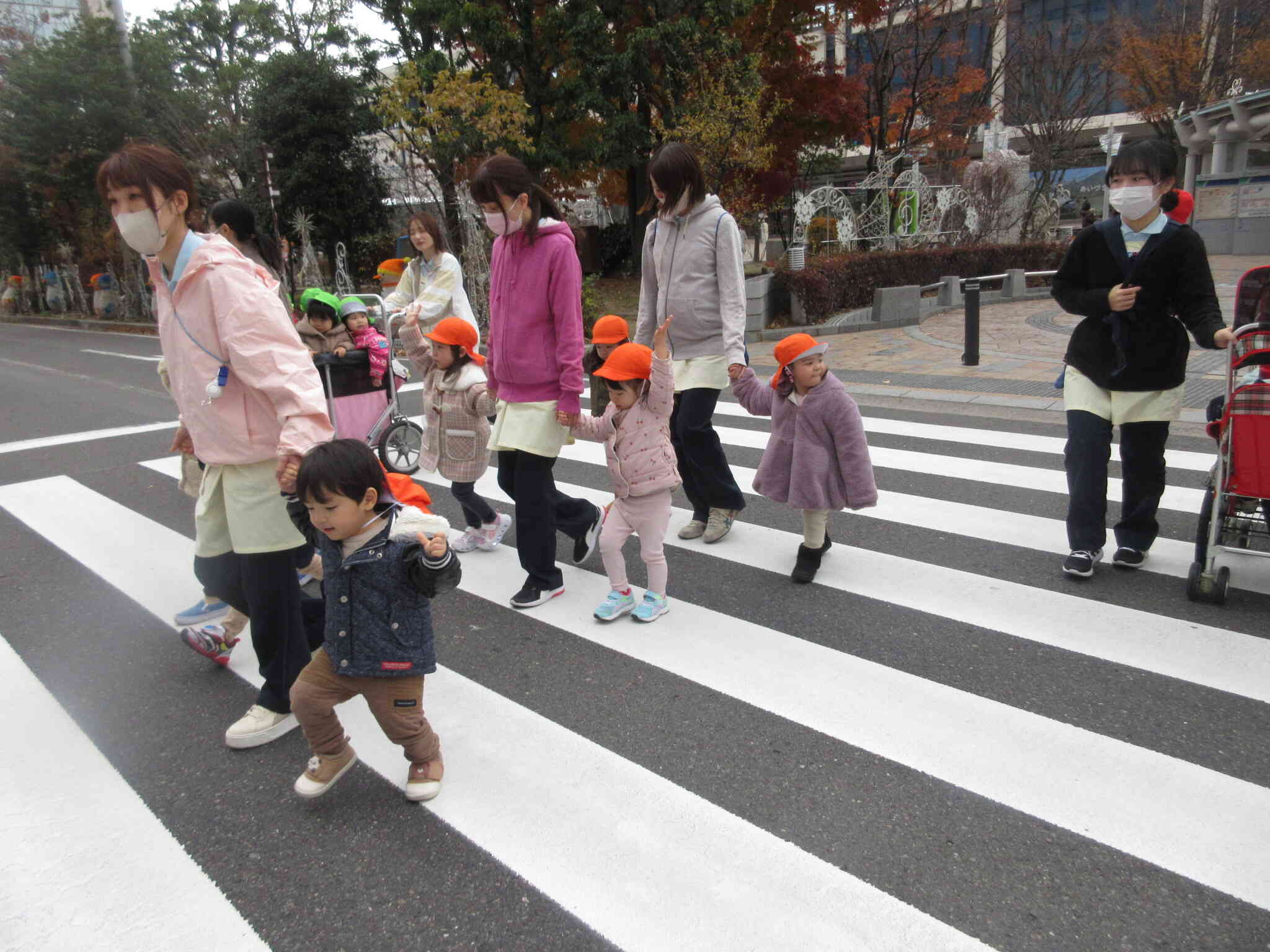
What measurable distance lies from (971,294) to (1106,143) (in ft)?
47.2

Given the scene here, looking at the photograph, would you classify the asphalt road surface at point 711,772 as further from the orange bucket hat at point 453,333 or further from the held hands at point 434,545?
the orange bucket hat at point 453,333

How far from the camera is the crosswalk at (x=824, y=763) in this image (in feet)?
7.09

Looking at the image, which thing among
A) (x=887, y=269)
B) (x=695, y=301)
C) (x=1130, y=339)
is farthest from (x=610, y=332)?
(x=887, y=269)

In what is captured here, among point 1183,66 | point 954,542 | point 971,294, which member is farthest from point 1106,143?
point 954,542


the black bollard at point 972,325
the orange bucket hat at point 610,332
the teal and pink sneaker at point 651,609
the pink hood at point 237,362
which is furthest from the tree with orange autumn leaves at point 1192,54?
the pink hood at point 237,362

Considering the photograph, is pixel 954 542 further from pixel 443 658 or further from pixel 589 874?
pixel 589 874

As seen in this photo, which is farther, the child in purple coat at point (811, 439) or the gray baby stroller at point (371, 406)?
the gray baby stroller at point (371, 406)

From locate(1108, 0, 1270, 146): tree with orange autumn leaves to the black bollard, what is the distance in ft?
64.5

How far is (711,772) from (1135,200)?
285 cm

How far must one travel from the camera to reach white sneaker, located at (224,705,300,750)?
297 centimetres

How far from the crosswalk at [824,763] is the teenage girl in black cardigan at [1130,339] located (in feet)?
1.14

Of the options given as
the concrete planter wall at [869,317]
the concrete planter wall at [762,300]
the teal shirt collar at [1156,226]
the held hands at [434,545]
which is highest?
the teal shirt collar at [1156,226]

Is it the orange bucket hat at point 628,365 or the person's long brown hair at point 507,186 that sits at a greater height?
the person's long brown hair at point 507,186

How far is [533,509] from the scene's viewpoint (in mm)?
3865
